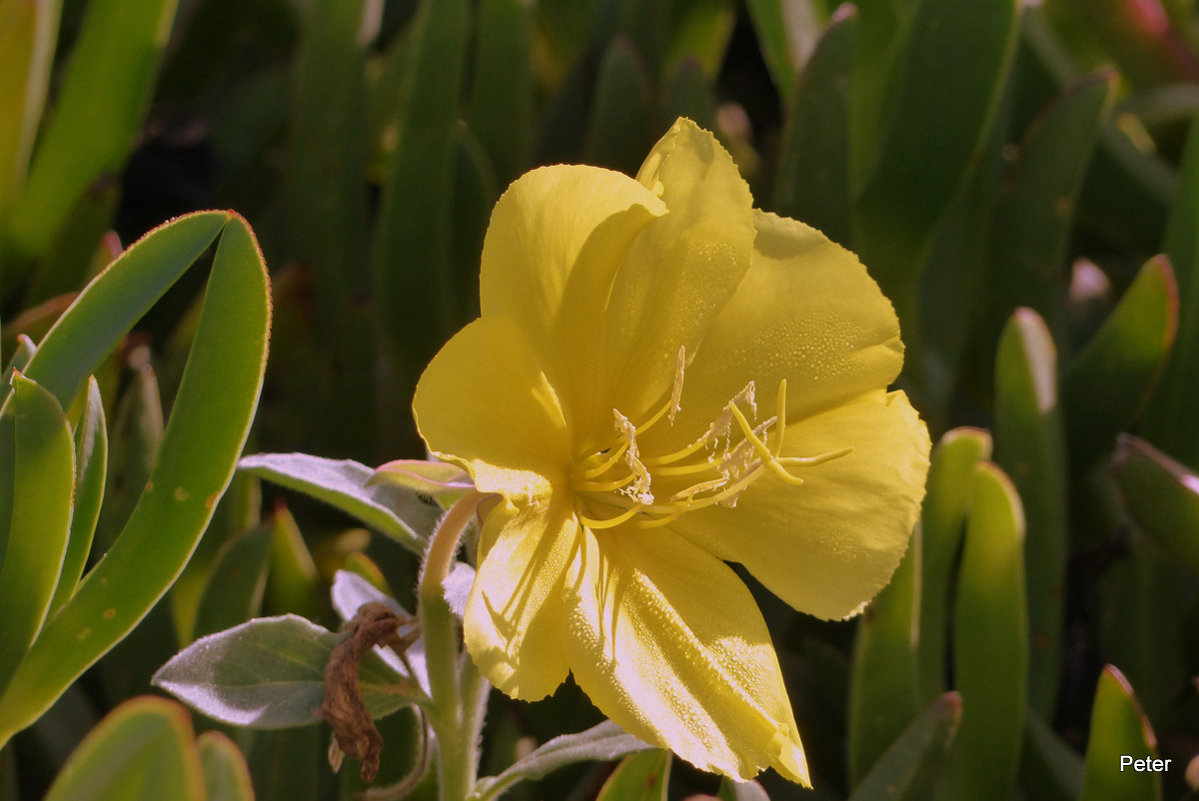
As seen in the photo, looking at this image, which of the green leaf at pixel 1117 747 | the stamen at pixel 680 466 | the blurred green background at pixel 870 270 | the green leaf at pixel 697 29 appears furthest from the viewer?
the green leaf at pixel 697 29

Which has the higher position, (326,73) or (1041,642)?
(326,73)

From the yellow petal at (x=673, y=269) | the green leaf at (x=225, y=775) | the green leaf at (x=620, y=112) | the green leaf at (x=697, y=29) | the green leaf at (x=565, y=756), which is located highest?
the green leaf at (x=697, y=29)

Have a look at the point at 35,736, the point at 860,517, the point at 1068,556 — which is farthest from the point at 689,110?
the point at 35,736

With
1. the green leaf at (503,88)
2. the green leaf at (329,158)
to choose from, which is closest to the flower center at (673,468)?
the green leaf at (329,158)

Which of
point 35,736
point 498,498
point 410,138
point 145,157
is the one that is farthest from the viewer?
point 145,157

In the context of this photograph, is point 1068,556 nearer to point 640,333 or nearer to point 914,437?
point 914,437

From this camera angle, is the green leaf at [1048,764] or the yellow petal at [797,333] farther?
the green leaf at [1048,764]

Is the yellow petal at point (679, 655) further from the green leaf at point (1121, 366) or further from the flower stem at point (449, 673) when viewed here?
the green leaf at point (1121, 366)
